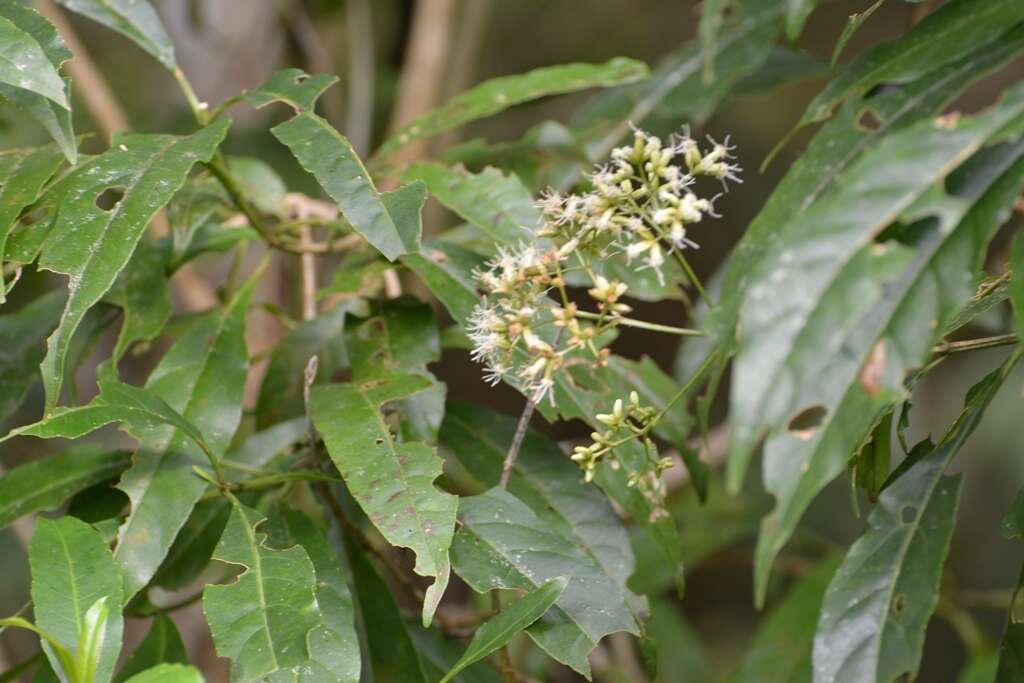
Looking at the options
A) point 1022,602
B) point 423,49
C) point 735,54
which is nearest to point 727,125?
point 423,49

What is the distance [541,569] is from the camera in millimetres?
790

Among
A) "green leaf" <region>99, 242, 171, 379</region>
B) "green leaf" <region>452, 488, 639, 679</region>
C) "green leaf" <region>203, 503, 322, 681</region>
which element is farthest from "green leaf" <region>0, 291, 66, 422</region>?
"green leaf" <region>452, 488, 639, 679</region>

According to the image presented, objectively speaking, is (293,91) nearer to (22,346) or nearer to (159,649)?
(22,346)

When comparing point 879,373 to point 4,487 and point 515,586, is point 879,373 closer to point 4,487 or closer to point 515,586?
point 515,586

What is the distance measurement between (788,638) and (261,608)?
1.03 metres

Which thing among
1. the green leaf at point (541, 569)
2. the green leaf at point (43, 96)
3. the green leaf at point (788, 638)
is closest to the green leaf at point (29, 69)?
the green leaf at point (43, 96)

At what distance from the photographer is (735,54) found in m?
1.39

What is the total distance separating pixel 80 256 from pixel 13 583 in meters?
1.62

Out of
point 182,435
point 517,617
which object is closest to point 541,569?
point 517,617

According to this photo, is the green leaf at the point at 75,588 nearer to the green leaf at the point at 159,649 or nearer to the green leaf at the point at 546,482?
the green leaf at the point at 159,649

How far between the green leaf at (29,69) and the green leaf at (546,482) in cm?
45

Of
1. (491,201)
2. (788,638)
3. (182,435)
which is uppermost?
(491,201)

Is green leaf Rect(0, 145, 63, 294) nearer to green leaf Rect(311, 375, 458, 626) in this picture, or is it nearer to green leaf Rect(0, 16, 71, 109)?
green leaf Rect(0, 16, 71, 109)

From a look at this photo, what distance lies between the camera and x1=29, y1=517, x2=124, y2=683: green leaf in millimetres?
679
